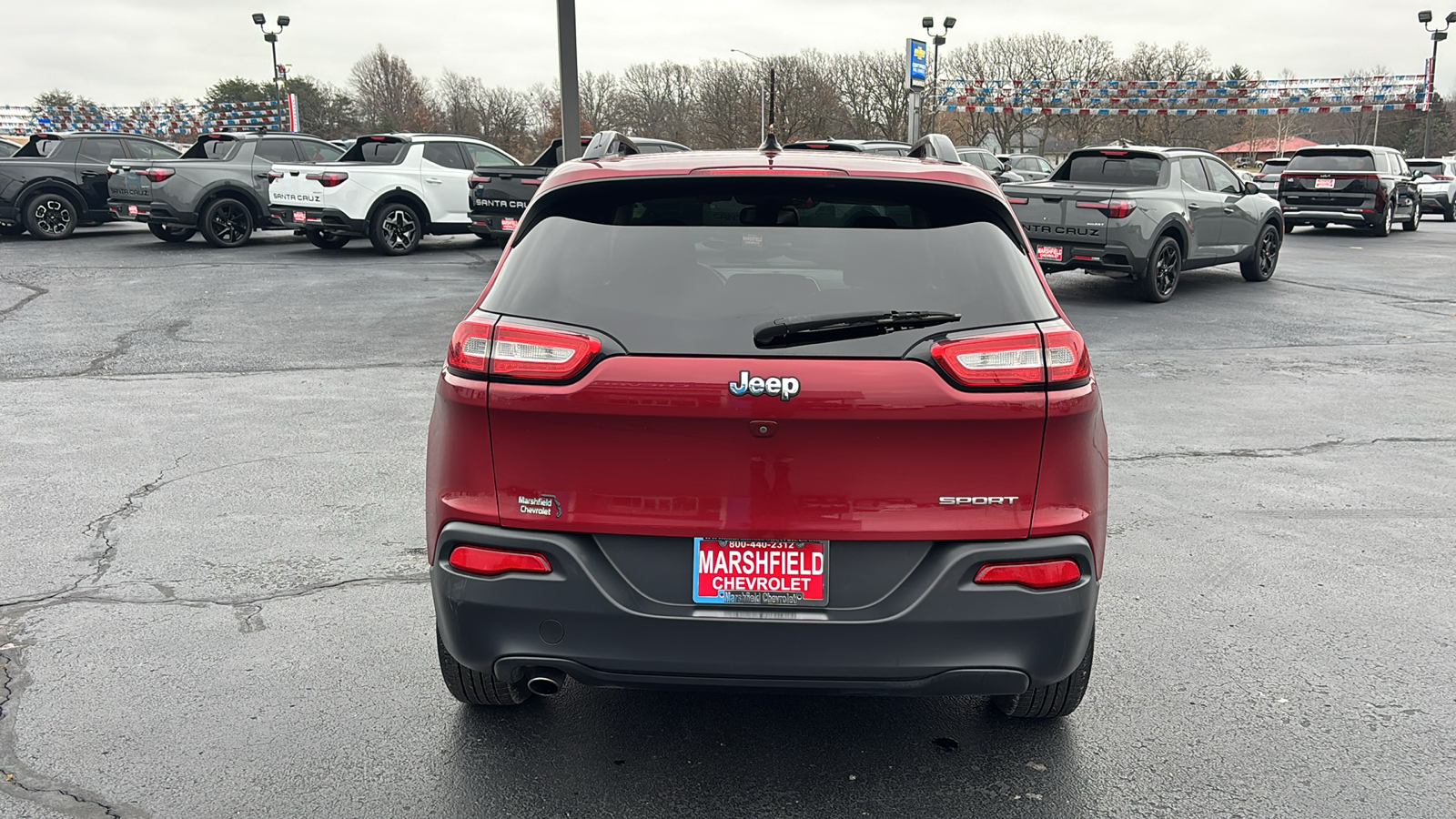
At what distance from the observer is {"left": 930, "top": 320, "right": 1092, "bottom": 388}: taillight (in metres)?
2.52

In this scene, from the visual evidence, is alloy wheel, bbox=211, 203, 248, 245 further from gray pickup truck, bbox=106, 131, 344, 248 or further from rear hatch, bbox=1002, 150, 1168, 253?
rear hatch, bbox=1002, 150, 1168, 253

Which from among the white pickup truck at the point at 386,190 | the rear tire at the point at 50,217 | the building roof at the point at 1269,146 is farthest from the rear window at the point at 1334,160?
the building roof at the point at 1269,146

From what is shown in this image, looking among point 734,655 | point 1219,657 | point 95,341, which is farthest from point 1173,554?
point 95,341

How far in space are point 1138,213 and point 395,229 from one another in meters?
10.8

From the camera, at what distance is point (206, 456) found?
611 cm

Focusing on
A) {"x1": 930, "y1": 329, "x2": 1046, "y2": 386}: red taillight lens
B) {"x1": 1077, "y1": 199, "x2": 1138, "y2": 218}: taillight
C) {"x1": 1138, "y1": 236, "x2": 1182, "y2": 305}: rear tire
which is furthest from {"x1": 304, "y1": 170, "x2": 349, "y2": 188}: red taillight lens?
{"x1": 930, "y1": 329, "x2": 1046, "y2": 386}: red taillight lens

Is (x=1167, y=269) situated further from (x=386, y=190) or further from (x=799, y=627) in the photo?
(x=799, y=627)

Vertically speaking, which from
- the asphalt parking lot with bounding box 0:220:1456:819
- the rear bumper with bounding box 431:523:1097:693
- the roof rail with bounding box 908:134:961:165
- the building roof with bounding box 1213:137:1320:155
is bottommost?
the asphalt parking lot with bounding box 0:220:1456:819

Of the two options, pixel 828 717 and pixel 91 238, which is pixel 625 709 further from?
pixel 91 238

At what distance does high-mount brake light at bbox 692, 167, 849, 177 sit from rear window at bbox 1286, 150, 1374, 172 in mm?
23317

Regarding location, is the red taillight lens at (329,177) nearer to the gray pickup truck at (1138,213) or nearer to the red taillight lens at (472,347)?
the gray pickup truck at (1138,213)

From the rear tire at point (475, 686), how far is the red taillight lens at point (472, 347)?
878 millimetres

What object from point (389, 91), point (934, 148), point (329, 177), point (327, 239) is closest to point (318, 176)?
point (329, 177)

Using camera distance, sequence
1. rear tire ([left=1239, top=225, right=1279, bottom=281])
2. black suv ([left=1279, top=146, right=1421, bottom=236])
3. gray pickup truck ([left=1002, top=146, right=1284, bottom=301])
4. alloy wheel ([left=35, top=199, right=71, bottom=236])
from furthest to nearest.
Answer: black suv ([left=1279, top=146, right=1421, bottom=236]) < alloy wheel ([left=35, top=199, right=71, bottom=236]) < rear tire ([left=1239, top=225, right=1279, bottom=281]) < gray pickup truck ([left=1002, top=146, right=1284, bottom=301])
